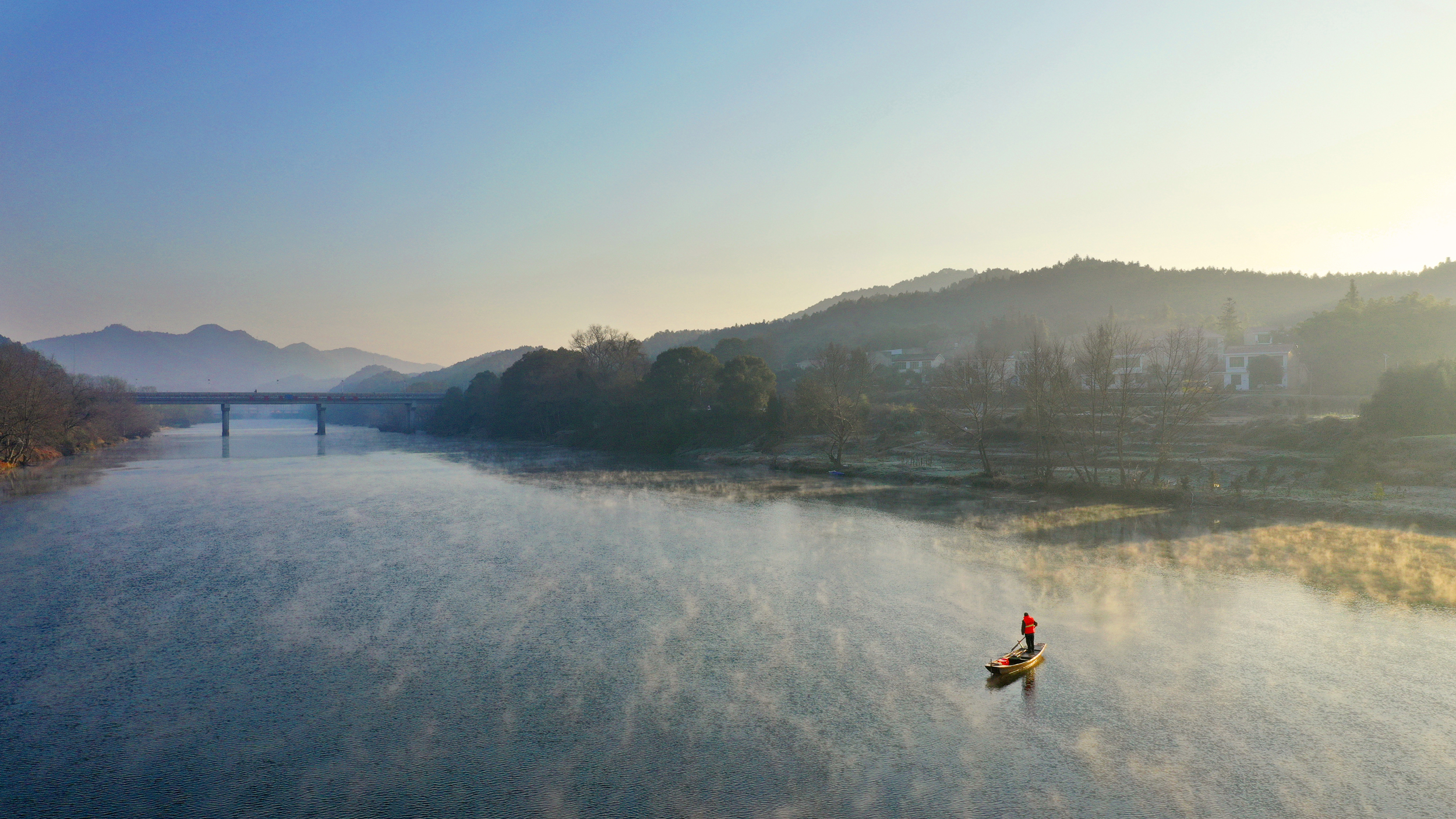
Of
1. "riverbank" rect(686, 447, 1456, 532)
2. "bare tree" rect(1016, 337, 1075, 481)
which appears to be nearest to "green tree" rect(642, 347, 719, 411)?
"riverbank" rect(686, 447, 1456, 532)

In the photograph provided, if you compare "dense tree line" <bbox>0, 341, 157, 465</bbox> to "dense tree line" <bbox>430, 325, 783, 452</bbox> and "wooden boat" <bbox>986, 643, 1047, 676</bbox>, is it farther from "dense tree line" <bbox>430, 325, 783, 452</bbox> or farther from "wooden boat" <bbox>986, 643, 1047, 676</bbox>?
"wooden boat" <bbox>986, 643, 1047, 676</bbox>

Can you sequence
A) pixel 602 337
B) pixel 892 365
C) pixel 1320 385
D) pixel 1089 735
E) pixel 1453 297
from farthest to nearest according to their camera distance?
1. pixel 1453 297
2. pixel 892 365
3. pixel 602 337
4. pixel 1320 385
5. pixel 1089 735

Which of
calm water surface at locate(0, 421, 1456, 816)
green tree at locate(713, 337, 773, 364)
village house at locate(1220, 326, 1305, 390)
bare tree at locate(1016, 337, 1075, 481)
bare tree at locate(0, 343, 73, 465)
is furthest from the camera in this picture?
green tree at locate(713, 337, 773, 364)

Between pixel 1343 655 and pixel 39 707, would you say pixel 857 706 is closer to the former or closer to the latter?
pixel 1343 655

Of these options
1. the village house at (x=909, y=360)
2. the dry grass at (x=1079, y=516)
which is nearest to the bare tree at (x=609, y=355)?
the village house at (x=909, y=360)

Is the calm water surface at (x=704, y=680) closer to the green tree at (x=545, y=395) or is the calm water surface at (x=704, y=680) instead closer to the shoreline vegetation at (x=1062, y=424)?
the shoreline vegetation at (x=1062, y=424)

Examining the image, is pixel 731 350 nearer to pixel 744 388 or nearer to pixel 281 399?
pixel 744 388

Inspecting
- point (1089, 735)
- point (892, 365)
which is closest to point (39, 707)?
point (1089, 735)
